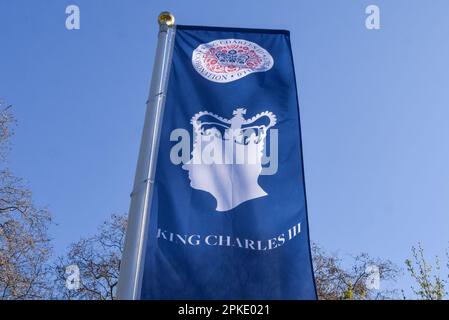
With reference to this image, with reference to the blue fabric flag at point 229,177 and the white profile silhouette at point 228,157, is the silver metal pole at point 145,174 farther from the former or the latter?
the white profile silhouette at point 228,157

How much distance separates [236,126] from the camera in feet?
26.8

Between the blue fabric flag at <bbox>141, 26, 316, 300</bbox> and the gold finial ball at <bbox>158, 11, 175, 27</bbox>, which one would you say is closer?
the blue fabric flag at <bbox>141, 26, 316, 300</bbox>

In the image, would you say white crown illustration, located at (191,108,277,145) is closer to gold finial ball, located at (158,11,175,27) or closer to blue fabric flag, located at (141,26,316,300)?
blue fabric flag, located at (141,26,316,300)

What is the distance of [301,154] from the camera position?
8.11 m

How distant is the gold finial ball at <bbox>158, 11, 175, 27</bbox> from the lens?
9.16 metres

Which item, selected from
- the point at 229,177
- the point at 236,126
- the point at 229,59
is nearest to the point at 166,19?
the point at 229,59

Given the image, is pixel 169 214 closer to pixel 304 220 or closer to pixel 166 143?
pixel 166 143

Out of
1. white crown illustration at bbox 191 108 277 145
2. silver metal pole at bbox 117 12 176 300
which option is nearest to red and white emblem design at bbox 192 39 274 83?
silver metal pole at bbox 117 12 176 300

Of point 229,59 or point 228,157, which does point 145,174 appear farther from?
point 229,59

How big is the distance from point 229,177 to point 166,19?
2.46 metres

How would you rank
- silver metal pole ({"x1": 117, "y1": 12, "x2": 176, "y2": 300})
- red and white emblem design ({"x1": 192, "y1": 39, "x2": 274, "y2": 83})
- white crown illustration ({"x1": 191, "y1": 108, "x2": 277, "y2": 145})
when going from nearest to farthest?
silver metal pole ({"x1": 117, "y1": 12, "x2": 176, "y2": 300}) → white crown illustration ({"x1": 191, "y1": 108, "x2": 277, "y2": 145}) → red and white emblem design ({"x1": 192, "y1": 39, "x2": 274, "y2": 83})

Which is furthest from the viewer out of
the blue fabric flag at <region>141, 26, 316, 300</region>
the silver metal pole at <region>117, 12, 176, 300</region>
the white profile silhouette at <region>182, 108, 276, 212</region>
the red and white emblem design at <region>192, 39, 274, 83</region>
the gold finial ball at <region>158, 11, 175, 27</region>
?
the gold finial ball at <region>158, 11, 175, 27</region>
